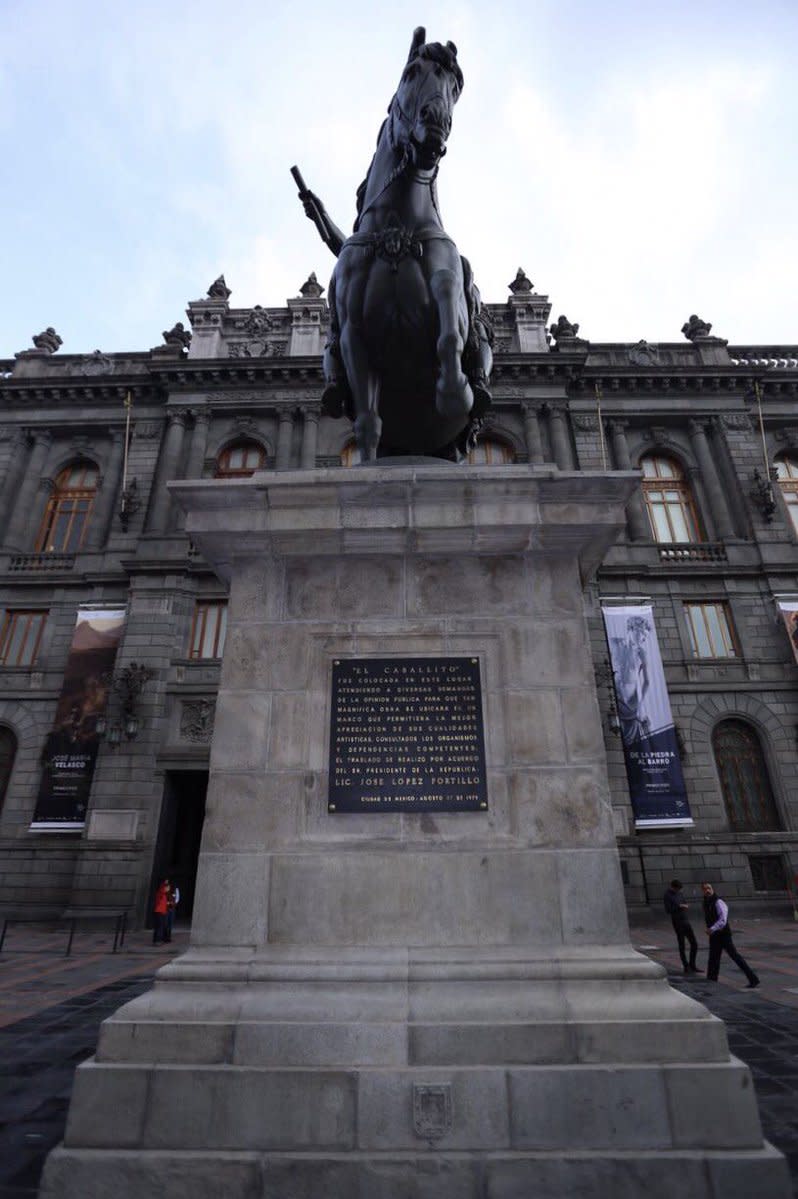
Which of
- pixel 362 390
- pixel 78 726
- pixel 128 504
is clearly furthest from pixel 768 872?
pixel 128 504

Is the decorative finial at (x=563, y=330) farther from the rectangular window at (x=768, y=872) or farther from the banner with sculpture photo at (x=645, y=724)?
the rectangular window at (x=768, y=872)

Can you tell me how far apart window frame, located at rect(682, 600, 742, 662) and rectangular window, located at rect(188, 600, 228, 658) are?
15102mm

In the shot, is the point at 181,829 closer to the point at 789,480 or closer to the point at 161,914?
the point at 161,914

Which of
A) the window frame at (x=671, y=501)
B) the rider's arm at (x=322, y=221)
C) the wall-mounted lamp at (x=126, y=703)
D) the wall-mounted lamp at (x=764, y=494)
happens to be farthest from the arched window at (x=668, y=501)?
the rider's arm at (x=322, y=221)

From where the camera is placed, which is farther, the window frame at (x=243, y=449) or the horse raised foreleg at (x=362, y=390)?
the window frame at (x=243, y=449)

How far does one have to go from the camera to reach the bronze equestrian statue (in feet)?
15.1

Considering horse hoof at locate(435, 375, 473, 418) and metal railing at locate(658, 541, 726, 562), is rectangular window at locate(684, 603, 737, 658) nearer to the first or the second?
metal railing at locate(658, 541, 726, 562)

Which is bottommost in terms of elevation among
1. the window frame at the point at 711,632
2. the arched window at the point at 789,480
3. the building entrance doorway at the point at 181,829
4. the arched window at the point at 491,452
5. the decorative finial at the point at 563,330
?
the building entrance doorway at the point at 181,829

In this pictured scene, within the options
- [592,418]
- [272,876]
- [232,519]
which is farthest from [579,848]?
[592,418]

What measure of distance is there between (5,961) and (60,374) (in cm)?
2275

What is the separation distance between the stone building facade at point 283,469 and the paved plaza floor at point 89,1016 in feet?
12.0

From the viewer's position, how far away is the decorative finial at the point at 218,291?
2786cm

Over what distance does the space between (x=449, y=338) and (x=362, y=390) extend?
817 mm

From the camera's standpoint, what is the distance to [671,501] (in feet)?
79.9
